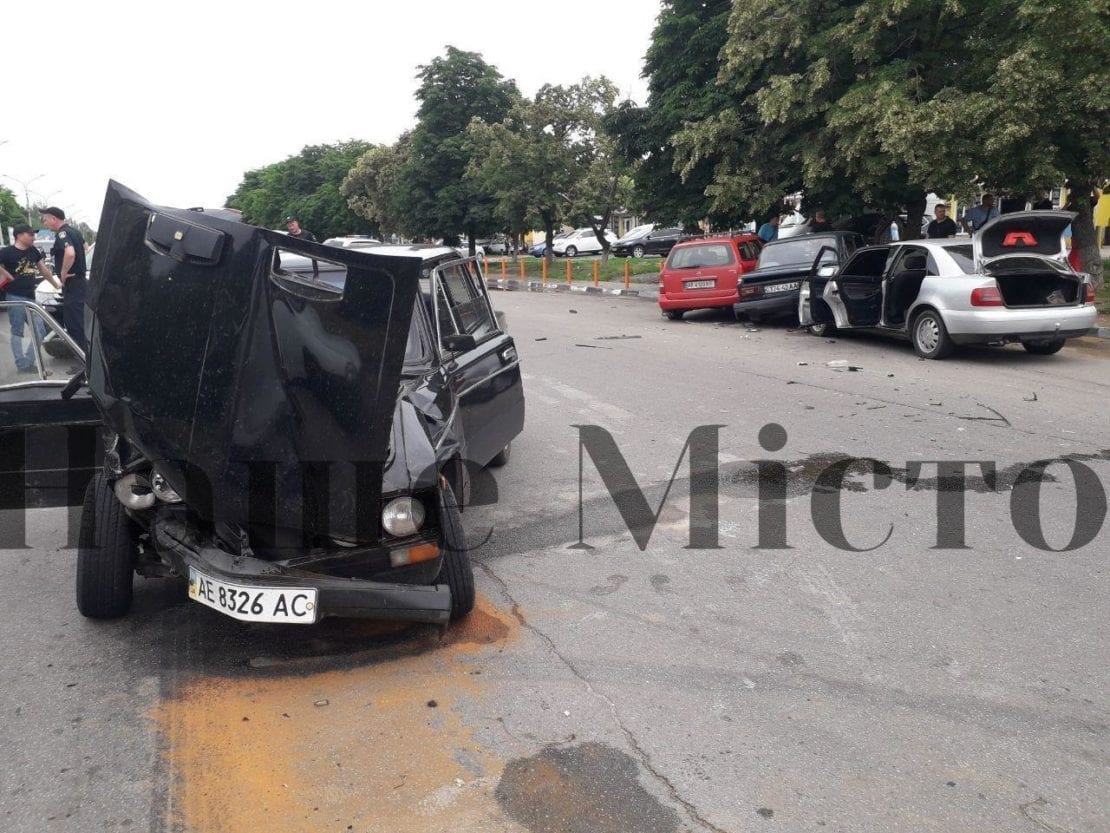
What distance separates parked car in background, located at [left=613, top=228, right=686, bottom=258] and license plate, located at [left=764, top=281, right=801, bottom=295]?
25.1 metres

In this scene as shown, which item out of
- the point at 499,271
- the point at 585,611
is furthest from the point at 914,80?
the point at 499,271

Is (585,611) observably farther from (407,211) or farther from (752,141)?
(407,211)

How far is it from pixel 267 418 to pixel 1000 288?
1010cm

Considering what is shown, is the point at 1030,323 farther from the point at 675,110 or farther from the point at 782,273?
the point at 675,110

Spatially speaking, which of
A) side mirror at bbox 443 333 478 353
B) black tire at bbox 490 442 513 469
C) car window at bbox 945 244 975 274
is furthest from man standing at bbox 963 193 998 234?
side mirror at bbox 443 333 478 353

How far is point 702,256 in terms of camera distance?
59.1 feet

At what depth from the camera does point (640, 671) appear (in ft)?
12.9

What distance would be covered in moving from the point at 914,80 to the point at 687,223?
25.1 feet

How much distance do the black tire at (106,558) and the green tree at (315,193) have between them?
5101 cm

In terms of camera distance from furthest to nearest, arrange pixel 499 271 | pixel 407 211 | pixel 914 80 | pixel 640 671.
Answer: pixel 407 211 < pixel 499 271 < pixel 914 80 < pixel 640 671

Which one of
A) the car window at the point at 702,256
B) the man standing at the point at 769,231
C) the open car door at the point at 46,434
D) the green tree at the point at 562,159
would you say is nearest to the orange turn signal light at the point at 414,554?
the open car door at the point at 46,434

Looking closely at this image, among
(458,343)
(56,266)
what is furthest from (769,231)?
(458,343)

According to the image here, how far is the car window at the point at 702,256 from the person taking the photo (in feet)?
58.3

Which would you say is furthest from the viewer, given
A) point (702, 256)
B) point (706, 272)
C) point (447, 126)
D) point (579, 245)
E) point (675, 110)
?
point (579, 245)
